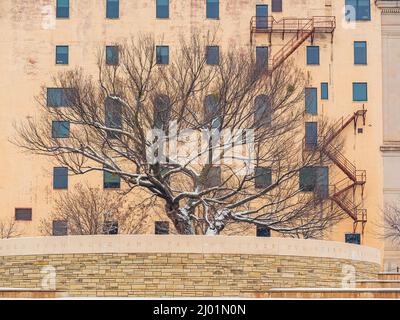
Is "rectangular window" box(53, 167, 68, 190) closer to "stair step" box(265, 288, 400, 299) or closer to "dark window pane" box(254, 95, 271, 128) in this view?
"dark window pane" box(254, 95, 271, 128)

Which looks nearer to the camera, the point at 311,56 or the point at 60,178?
the point at 60,178

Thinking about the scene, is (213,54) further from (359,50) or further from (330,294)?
(330,294)

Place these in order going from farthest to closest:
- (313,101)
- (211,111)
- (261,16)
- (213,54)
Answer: (261,16) → (313,101) → (213,54) → (211,111)

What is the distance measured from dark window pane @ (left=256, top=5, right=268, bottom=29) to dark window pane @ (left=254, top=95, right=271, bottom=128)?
879 inches

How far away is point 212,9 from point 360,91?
1047cm

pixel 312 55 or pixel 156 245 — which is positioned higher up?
pixel 312 55

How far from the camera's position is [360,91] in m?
65.0

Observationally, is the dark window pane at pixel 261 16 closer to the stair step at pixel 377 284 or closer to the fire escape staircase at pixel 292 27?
the fire escape staircase at pixel 292 27

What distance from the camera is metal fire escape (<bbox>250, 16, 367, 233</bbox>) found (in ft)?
206

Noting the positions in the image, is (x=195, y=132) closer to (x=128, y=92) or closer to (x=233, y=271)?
(x=128, y=92)

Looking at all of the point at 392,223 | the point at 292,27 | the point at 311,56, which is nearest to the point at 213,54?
the point at 292,27

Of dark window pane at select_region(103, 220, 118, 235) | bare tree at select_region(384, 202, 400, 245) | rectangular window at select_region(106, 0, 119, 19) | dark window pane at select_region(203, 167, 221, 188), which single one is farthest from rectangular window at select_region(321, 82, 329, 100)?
dark window pane at select_region(103, 220, 118, 235)

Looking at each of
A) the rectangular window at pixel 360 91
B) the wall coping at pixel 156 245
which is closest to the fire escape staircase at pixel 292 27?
the rectangular window at pixel 360 91
